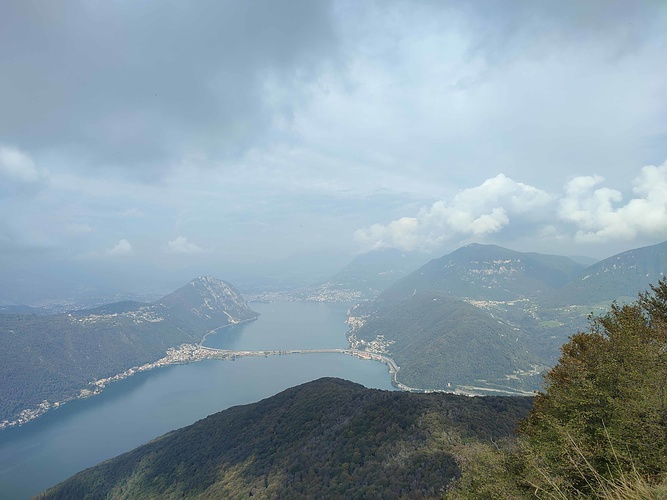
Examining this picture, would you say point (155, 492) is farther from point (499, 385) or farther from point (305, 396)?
point (499, 385)

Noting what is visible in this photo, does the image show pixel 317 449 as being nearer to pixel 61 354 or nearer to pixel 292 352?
pixel 292 352

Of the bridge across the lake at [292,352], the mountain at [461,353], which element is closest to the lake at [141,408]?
the bridge across the lake at [292,352]

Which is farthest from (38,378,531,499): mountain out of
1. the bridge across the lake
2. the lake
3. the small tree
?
the bridge across the lake

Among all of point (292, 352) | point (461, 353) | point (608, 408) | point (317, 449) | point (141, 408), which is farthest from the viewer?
point (292, 352)

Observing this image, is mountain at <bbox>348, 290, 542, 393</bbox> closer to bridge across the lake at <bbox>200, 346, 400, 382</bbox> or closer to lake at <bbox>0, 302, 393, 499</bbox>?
bridge across the lake at <bbox>200, 346, 400, 382</bbox>

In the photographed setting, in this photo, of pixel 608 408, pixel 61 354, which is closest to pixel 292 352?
pixel 61 354

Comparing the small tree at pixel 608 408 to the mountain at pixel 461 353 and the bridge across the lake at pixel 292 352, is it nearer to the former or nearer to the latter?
the mountain at pixel 461 353

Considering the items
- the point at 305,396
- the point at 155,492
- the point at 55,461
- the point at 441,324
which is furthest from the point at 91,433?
the point at 441,324
